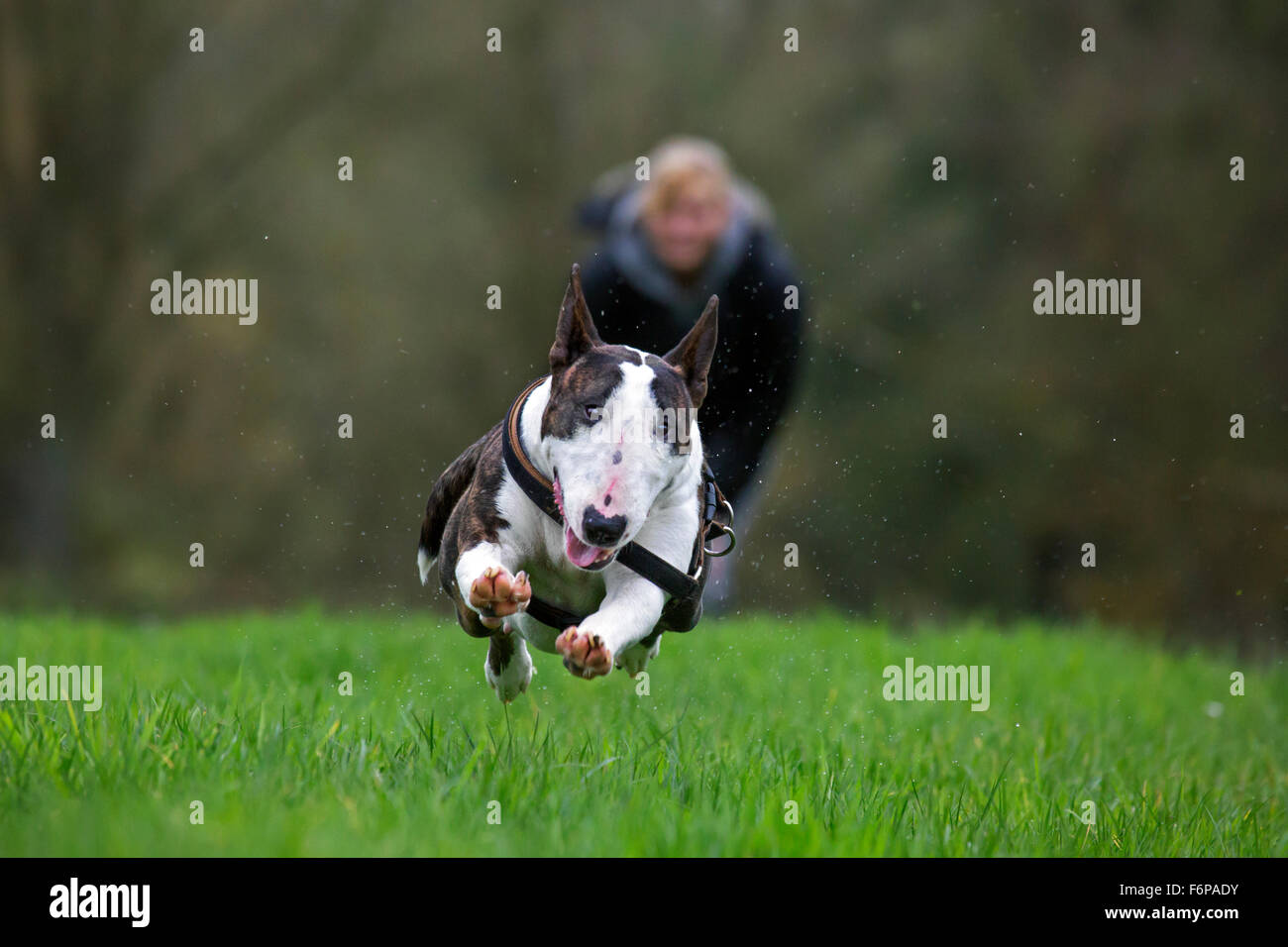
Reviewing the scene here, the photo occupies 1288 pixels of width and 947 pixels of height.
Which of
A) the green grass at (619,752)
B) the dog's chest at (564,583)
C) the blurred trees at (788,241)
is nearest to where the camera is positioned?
the green grass at (619,752)

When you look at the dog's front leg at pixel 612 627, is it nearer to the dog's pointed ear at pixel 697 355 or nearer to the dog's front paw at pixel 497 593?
the dog's front paw at pixel 497 593

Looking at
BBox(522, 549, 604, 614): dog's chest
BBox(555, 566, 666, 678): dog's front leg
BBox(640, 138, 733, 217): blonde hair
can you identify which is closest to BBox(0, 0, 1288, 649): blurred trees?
BBox(640, 138, 733, 217): blonde hair

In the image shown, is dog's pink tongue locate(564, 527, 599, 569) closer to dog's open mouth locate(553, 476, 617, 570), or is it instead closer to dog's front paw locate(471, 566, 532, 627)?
dog's open mouth locate(553, 476, 617, 570)

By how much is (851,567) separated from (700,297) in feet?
30.5

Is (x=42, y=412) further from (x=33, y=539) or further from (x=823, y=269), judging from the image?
(x=823, y=269)

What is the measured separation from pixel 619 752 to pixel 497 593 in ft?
2.57

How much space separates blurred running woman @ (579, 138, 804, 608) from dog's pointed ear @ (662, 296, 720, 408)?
1.80 meters

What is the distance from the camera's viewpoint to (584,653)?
3.41 m

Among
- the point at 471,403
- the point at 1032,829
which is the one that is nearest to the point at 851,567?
the point at 471,403

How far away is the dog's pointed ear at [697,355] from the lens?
3934 millimetres

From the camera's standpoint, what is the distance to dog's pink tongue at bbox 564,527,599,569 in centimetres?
358

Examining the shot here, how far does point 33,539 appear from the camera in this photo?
559 inches

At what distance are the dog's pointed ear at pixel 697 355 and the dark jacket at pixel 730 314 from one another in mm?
1784
